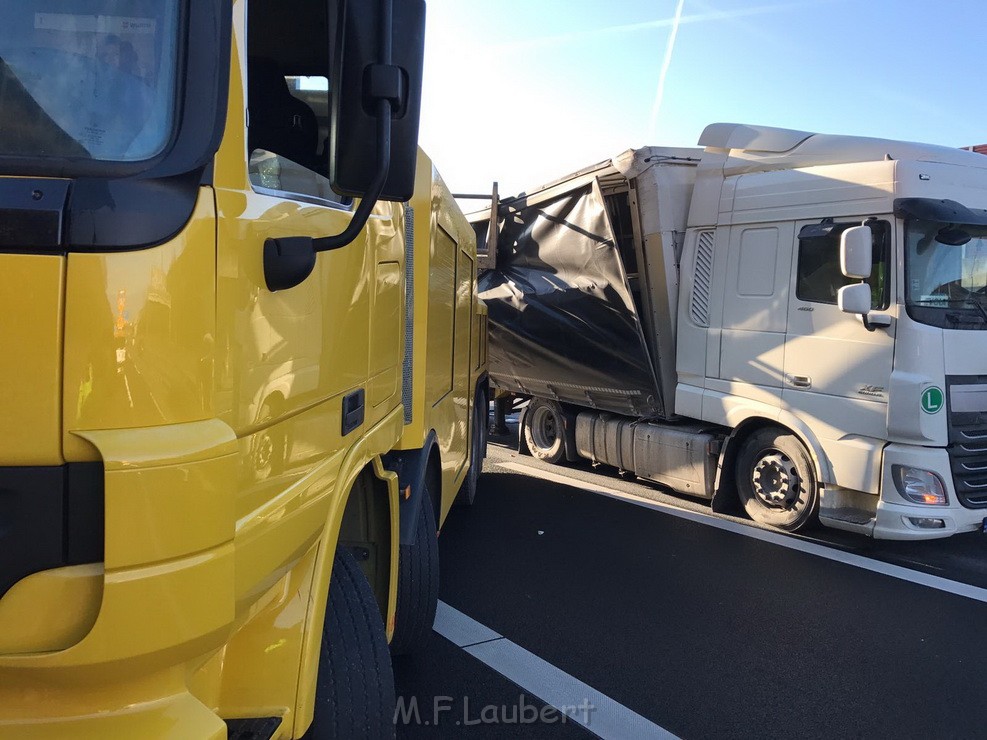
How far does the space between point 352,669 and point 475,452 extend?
14.9ft

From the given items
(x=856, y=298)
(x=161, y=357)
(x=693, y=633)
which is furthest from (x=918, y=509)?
(x=161, y=357)

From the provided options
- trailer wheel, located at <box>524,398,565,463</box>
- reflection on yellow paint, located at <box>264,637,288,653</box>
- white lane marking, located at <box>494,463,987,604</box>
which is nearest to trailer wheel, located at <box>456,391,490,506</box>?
white lane marking, located at <box>494,463,987,604</box>

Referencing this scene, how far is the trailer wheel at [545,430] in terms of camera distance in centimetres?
868

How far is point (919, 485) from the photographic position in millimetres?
5160

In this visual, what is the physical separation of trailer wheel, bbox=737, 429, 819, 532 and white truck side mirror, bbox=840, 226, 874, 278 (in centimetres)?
137

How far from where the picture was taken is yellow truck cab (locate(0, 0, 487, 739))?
1234 mm

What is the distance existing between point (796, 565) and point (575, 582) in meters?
1.67

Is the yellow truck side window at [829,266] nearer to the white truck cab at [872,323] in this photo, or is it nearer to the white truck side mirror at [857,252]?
the white truck cab at [872,323]

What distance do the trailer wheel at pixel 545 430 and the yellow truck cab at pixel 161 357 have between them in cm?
692

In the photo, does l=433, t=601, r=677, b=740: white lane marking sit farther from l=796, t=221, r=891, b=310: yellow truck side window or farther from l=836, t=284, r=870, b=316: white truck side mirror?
l=796, t=221, r=891, b=310: yellow truck side window

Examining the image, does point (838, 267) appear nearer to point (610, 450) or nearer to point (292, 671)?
point (610, 450)

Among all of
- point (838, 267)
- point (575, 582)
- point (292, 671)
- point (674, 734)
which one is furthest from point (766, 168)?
point (292, 671)

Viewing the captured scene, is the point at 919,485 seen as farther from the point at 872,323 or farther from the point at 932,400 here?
the point at 872,323

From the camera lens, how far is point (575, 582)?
489 centimetres
